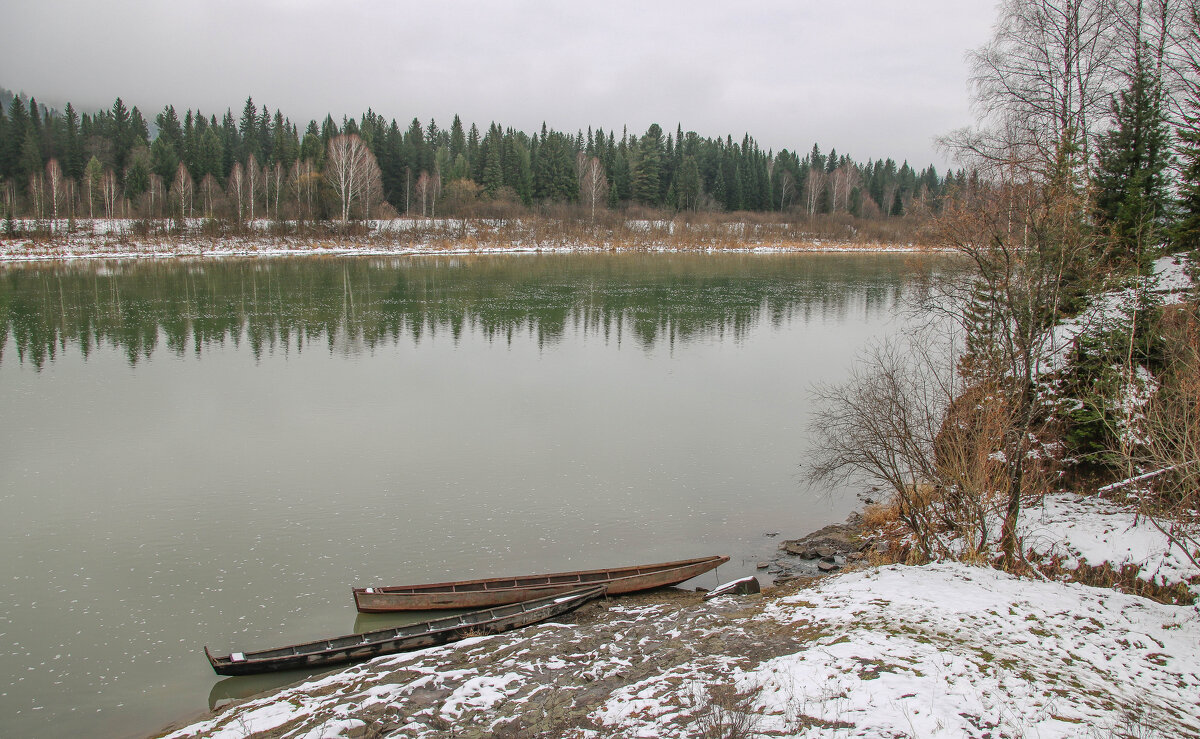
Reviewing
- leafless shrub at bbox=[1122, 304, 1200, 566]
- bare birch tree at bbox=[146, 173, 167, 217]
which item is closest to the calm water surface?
leafless shrub at bbox=[1122, 304, 1200, 566]

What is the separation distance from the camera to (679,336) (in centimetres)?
3828

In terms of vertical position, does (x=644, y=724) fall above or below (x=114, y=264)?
below

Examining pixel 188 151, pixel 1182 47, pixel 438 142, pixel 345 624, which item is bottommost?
pixel 345 624

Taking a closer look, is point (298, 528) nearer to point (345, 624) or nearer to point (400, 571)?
point (400, 571)

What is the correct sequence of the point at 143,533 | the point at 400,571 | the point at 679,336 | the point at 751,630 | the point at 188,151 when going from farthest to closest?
the point at 188,151, the point at 679,336, the point at 143,533, the point at 400,571, the point at 751,630

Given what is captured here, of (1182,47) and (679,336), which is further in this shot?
(679,336)

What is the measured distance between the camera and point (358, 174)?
266ft

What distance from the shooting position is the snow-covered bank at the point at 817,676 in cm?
779

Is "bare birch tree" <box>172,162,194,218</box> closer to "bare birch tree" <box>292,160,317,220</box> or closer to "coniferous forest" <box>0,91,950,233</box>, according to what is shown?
"coniferous forest" <box>0,91,950,233</box>

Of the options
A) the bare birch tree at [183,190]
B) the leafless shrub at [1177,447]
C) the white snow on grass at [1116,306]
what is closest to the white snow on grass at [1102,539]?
the leafless shrub at [1177,447]

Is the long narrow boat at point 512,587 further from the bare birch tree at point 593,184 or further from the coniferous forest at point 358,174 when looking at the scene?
the bare birch tree at point 593,184

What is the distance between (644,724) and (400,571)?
7.53 metres

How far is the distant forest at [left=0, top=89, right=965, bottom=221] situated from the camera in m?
82.3

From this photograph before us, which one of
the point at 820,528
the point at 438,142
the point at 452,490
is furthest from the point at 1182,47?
the point at 438,142
